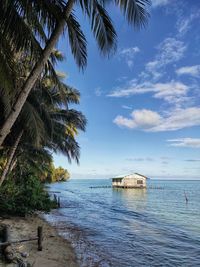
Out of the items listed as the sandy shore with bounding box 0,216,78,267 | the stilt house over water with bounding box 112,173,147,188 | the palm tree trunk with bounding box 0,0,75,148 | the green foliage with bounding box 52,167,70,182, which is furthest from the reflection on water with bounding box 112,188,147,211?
the green foliage with bounding box 52,167,70,182

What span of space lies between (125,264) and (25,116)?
23.0ft

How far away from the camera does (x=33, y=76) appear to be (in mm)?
6117

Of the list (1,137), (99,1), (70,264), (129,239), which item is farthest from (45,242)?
(99,1)

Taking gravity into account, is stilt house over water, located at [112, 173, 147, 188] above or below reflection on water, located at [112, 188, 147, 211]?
above

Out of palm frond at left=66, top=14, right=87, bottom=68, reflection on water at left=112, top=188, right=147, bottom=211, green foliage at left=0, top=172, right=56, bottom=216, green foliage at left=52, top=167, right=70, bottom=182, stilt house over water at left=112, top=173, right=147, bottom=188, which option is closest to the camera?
palm frond at left=66, top=14, right=87, bottom=68

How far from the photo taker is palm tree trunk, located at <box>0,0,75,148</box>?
5.80 m

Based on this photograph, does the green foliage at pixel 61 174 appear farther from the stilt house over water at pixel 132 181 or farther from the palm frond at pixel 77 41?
the palm frond at pixel 77 41

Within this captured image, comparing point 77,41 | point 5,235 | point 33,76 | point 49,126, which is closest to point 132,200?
point 49,126

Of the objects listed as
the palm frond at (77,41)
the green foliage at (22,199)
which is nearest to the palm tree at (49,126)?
the green foliage at (22,199)

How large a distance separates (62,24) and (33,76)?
1.30 m

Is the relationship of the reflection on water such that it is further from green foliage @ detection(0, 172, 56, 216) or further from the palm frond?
the palm frond

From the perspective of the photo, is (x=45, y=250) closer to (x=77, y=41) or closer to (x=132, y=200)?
(x=77, y=41)

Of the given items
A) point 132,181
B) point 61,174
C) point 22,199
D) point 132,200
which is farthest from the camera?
point 61,174

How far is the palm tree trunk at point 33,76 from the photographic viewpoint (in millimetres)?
5801
